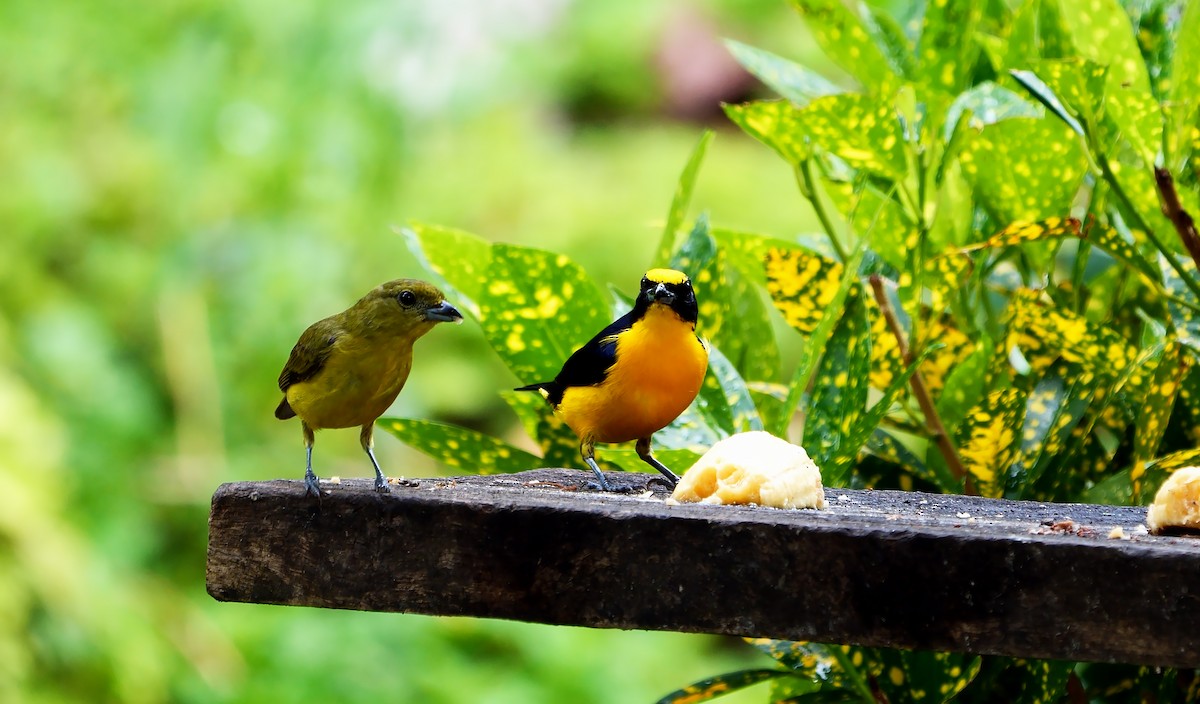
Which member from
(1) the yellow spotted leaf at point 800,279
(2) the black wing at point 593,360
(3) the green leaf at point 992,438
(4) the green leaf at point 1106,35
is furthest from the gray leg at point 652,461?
(4) the green leaf at point 1106,35

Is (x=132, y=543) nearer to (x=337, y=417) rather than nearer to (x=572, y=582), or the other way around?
(x=337, y=417)

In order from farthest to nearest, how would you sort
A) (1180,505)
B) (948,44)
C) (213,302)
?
(213,302) → (948,44) → (1180,505)

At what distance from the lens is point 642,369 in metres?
1.43

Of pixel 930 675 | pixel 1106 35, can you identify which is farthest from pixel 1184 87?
pixel 930 675

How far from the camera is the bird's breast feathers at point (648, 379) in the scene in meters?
1.42

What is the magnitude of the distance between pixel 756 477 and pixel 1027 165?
629mm

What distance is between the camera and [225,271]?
4.28 m

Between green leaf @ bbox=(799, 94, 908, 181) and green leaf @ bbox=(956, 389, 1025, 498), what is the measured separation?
288 millimetres

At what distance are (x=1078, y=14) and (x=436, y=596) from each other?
1008 mm

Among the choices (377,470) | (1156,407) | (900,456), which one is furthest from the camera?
(900,456)

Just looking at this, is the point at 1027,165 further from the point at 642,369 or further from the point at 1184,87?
the point at 642,369

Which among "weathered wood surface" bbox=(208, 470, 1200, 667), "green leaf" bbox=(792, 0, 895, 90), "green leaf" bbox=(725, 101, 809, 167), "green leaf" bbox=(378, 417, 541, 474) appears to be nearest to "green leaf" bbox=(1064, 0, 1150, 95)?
"green leaf" bbox=(792, 0, 895, 90)

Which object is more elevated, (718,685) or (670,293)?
(670,293)

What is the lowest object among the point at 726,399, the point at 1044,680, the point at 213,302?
→ the point at 213,302
